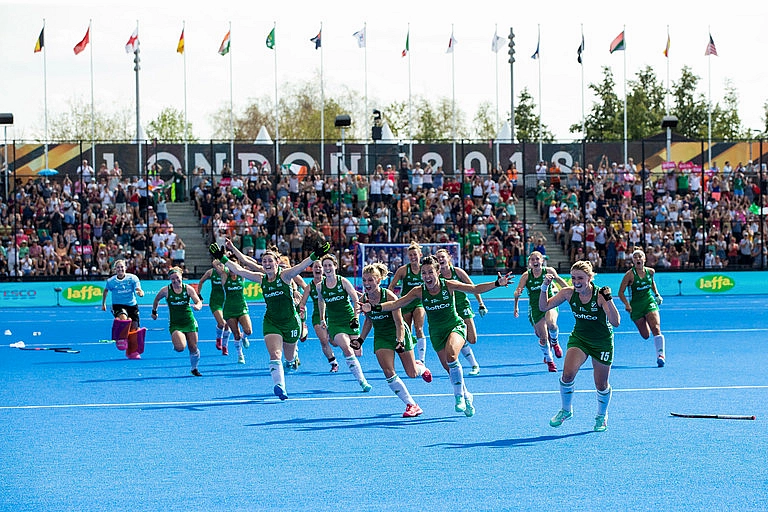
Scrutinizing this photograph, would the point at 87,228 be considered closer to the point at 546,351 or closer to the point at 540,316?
the point at 540,316

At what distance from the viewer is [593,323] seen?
1207 centimetres

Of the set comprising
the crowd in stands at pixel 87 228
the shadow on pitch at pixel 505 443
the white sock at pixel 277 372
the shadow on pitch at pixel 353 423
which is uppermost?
the crowd in stands at pixel 87 228

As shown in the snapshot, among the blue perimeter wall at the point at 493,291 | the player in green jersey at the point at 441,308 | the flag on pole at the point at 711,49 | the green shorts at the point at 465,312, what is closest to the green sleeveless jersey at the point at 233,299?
the green shorts at the point at 465,312

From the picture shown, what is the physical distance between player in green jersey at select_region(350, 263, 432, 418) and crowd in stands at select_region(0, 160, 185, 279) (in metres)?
25.2

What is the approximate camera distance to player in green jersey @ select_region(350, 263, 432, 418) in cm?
1305

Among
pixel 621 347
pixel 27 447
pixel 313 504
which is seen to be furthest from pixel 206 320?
pixel 313 504

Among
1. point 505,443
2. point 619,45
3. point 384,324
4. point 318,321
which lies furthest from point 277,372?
point 619,45

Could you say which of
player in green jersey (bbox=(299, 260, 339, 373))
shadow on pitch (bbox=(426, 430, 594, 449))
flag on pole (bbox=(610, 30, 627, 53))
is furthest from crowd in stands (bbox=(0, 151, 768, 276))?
shadow on pitch (bbox=(426, 430, 594, 449))

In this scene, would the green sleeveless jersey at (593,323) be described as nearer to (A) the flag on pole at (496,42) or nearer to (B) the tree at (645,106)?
(A) the flag on pole at (496,42)

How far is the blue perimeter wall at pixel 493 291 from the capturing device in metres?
36.9

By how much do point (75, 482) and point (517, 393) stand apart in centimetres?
714

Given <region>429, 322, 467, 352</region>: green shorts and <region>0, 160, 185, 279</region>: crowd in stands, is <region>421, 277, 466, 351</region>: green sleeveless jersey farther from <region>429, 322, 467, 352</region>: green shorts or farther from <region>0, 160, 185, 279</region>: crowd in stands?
<region>0, 160, 185, 279</region>: crowd in stands

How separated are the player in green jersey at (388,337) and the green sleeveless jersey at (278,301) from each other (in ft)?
5.12

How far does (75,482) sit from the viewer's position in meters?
9.58
